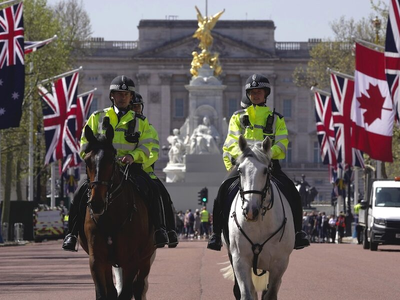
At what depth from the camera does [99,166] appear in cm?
1287

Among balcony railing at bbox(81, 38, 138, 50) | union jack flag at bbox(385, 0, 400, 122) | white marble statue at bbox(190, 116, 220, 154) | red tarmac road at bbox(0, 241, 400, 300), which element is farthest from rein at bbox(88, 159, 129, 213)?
balcony railing at bbox(81, 38, 138, 50)

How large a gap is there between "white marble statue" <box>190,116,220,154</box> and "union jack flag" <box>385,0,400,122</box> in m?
50.1

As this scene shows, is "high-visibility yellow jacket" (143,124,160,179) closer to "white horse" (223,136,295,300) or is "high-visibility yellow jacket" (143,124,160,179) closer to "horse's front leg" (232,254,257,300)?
"white horse" (223,136,295,300)

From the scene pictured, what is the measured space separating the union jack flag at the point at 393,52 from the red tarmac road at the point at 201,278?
16.6 ft

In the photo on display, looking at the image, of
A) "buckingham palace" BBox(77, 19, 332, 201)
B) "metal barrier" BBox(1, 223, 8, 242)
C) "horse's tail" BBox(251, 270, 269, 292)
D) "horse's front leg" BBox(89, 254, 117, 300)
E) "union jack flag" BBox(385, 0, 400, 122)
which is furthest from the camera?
"buckingham palace" BBox(77, 19, 332, 201)

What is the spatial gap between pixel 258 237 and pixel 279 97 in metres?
134

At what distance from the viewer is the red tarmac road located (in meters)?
19.6

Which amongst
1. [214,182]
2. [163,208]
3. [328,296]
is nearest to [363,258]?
[328,296]

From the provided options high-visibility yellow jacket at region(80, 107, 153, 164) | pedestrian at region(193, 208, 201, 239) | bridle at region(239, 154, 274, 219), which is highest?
high-visibility yellow jacket at region(80, 107, 153, 164)

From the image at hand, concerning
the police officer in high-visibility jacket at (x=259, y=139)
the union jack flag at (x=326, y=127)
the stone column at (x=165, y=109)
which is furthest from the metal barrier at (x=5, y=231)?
the stone column at (x=165, y=109)

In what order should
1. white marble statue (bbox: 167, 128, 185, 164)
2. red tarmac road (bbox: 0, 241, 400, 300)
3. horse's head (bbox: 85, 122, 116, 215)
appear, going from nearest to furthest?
1. horse's head (bbox: 85, 122, 116, 215)
2. red tarmac road (bbox: 0, 241, 400, 300)
3. white marble statue (bbox: 167, 128, 185, 164)

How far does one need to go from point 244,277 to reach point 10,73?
25166 millimetres

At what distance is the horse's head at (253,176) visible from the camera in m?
13.1

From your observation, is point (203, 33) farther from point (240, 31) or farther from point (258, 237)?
point (258, 237)
